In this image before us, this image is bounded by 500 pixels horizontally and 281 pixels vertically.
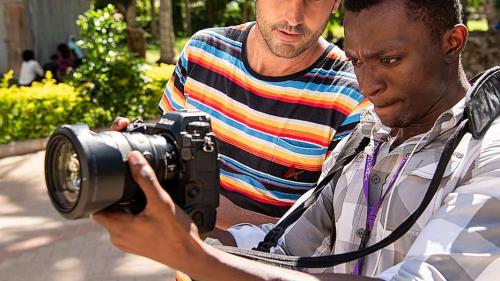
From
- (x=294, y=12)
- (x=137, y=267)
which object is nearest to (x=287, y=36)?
(x=294, y=12)

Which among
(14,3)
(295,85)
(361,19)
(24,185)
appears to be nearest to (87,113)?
(24,185)

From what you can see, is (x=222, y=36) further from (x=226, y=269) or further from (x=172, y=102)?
(x=226, y=269)

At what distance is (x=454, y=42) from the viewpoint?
1472 millimetres

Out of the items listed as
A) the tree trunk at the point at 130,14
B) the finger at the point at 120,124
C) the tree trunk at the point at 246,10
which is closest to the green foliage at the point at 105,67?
the tree trunk at the point at 130,14

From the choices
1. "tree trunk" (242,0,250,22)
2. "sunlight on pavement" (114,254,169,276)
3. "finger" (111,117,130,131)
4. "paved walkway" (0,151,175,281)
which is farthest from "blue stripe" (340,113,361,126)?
"tree trunk" (242,0,250,22)

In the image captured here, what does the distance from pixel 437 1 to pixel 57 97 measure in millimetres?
7872

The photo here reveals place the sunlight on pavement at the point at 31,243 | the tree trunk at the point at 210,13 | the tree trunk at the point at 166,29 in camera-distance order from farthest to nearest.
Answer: the tree trunk at the point at 210,13 < the tree trunk at the point at 166,29 < the sunlight on pavement at the point at 31,243

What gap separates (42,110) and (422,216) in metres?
8.00

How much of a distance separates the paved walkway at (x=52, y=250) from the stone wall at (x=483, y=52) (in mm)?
6121

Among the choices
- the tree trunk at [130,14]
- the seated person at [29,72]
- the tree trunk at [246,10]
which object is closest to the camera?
the seated person at [29,72]

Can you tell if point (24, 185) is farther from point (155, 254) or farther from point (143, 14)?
point (143, 14)

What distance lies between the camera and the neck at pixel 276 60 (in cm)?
213

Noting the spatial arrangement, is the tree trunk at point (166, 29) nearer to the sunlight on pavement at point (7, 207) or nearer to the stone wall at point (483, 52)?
the stone wall at point (483, 52)

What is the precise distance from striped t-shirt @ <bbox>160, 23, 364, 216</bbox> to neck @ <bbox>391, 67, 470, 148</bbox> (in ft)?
1.48
